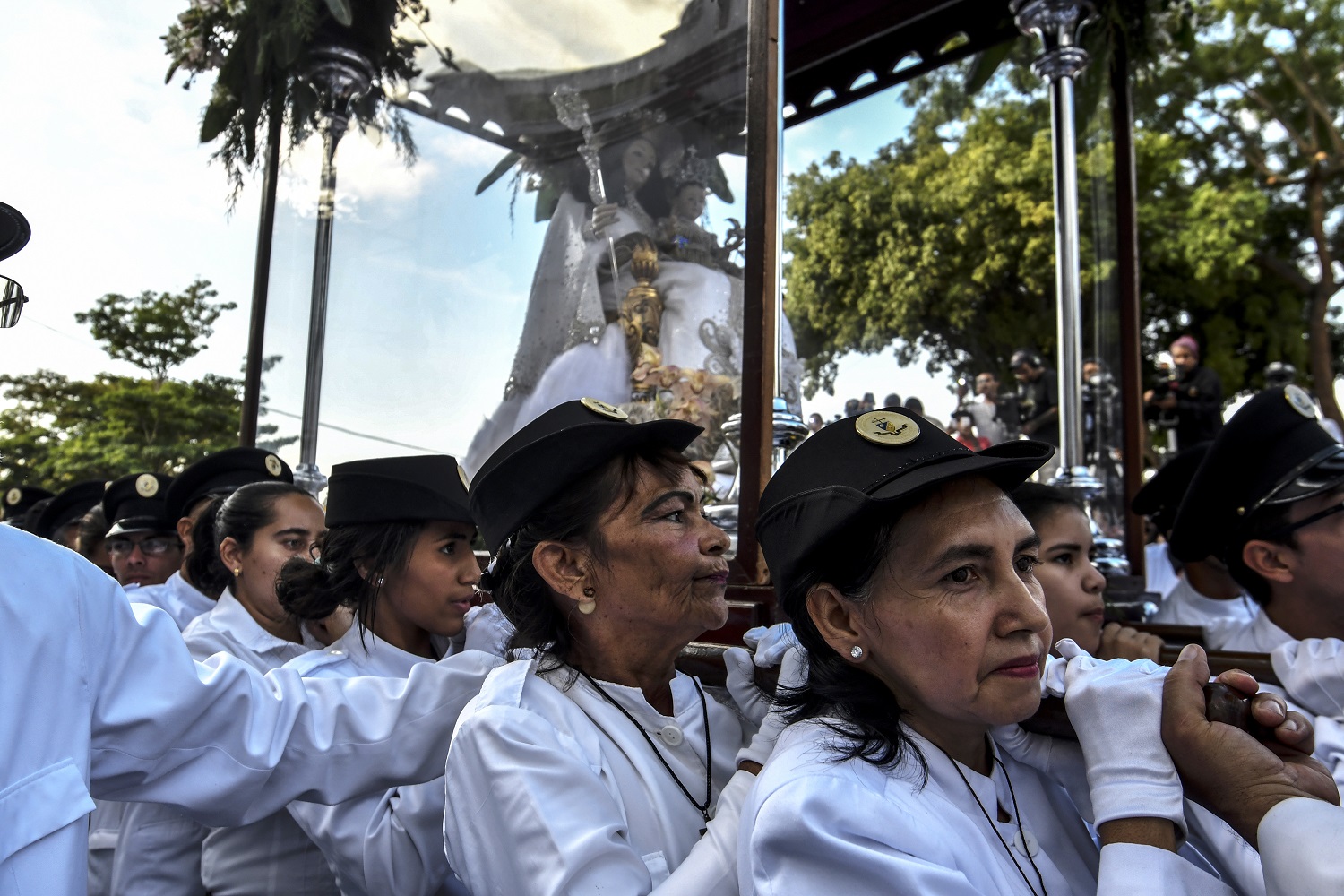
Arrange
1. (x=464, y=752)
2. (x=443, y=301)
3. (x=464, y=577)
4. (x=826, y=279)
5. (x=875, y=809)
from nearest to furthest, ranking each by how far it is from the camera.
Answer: (x=875, y=809), (x=464, y=752), (x=464, y=577), (x=443, y=301), (x=826, y=279)

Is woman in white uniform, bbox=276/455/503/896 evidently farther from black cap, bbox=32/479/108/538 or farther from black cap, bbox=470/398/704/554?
black cap, bbox=32/479/108/538

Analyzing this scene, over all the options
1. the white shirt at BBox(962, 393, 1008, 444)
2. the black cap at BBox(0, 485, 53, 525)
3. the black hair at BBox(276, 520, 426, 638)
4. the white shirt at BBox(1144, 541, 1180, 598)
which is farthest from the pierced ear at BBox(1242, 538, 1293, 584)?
the black cap at BBox(0, 485, 53, 525)

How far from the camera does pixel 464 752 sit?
6.21 ft

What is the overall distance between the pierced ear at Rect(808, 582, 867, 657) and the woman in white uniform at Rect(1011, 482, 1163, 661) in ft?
4.14

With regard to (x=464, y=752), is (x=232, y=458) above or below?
above

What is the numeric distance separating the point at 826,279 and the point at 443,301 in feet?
38.5

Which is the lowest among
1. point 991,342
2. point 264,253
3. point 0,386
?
point 0,386

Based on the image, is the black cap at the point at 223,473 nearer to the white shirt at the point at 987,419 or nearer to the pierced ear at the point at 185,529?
the pierced ear at the point at 185,529

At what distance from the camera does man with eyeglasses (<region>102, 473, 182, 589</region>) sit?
483 cm

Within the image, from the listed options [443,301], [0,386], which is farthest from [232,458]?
[0,386]

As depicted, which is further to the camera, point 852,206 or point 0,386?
point 852,206

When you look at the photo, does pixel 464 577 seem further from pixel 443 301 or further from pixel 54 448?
pixel 54 448

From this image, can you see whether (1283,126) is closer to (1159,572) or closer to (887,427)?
(1159,572)

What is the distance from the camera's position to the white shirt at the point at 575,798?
1698 mm
